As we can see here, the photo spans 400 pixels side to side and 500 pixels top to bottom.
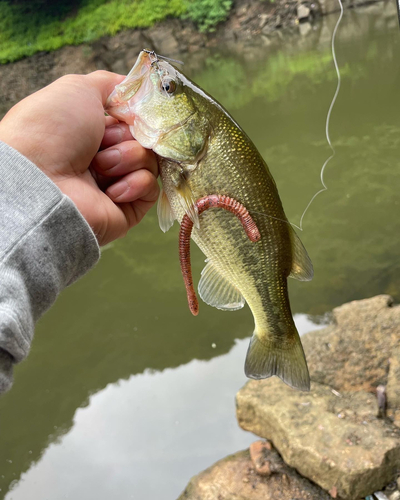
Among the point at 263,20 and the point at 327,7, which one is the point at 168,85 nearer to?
the point at 327,7

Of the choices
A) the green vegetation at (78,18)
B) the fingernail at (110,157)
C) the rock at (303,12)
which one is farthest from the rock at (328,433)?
the green vegetation at (78,18)

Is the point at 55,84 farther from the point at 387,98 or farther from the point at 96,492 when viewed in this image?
the point at 387,98

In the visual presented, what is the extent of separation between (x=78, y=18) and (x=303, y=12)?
13.0 m

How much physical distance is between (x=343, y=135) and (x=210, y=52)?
17.2 meters

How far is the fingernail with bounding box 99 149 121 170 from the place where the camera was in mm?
1848

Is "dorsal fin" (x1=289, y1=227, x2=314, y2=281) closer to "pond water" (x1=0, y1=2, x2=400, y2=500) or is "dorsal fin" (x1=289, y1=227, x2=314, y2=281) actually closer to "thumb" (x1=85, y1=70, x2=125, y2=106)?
Result: "thumb" (x1=85, y1=70, x2=125, y2=106)

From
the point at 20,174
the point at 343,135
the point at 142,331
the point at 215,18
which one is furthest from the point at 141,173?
the point at 215,18

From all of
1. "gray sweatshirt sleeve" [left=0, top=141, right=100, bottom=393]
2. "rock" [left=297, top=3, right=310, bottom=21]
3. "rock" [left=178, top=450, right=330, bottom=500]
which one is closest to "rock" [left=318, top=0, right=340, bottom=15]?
"rock" [left=297, top=3, right=310, bottom=21]

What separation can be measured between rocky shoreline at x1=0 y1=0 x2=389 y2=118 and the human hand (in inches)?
877

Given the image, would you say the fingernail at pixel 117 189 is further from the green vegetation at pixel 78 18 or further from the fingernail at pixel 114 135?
the green vegetation at pixel 78 18

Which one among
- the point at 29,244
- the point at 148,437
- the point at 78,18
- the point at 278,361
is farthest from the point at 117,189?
the point at 78,18

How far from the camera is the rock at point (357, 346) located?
10.9ft

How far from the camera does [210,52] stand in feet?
75.0

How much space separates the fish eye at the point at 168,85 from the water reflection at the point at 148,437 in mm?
2727
